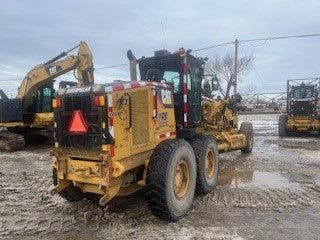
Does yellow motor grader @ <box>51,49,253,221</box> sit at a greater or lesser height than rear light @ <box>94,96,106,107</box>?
lesser

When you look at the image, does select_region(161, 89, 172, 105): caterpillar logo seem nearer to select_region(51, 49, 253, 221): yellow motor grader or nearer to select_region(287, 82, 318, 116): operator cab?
select_region(51, 49, 253, 221): yellow motor grader

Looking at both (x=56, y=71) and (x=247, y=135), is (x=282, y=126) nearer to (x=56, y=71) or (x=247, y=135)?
(x=247, y=135)

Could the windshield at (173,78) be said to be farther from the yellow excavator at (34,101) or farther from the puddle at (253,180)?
the yellow excavator at (34,101)

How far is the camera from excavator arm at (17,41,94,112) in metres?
13.4

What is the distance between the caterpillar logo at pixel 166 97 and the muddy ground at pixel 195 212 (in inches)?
68.9

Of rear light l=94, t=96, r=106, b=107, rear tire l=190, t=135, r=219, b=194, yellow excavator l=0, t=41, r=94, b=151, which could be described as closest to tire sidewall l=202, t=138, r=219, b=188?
rear tire l=190, t=135, r=219, b=194

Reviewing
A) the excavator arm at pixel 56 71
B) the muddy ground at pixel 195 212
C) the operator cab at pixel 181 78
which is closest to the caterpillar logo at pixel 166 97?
the operator cab at pixel 181 78

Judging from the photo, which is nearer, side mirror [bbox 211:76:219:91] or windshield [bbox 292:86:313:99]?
side mirror [bbox 211:76:219:91]

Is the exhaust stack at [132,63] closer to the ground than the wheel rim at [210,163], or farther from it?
farther from it

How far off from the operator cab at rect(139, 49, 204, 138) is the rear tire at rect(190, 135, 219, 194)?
30 cm

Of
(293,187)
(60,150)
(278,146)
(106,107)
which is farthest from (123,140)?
(278,146)

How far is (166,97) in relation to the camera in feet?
20.8

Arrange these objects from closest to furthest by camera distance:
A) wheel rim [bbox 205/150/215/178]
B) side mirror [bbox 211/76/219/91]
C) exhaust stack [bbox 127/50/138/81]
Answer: wheel rim [bbox 205/150/215/178]
exhaust stack [bbox 127/50/138/81]
side mirror [bbox 211/76/219/91]

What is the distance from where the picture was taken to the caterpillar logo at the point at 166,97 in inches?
244
